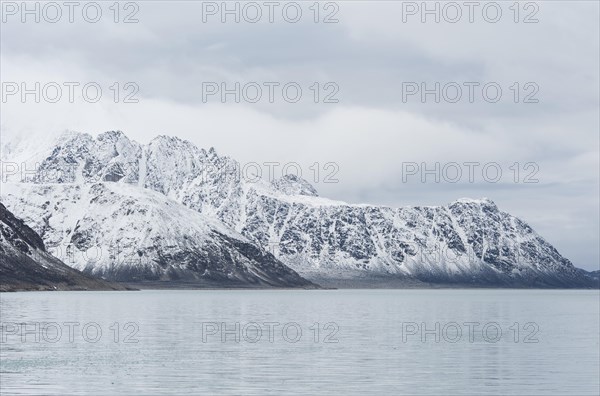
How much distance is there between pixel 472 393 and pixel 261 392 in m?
15.2

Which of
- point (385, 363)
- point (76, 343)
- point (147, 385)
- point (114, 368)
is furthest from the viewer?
point (76, 343)

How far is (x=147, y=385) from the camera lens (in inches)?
2980

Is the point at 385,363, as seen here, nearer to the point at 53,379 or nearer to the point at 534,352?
the point at 534,352

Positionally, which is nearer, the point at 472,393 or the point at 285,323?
the point at 472,393

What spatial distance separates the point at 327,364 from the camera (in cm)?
9069

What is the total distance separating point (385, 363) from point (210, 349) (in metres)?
21.4

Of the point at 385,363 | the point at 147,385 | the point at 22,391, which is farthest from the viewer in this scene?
the point at 385,363

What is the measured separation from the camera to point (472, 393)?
73.4 m

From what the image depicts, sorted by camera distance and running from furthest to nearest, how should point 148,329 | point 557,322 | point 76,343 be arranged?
point 557,322 → point 148,329 → point 76,343

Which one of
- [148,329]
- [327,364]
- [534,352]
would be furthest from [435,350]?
[148,329]

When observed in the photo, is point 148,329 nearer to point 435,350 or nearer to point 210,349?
point 210,349

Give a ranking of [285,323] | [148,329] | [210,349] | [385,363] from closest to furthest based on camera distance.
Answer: [385,363] < [210,349] < [148,329] < [285,323]

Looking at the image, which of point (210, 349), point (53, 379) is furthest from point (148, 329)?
point (53, 379)

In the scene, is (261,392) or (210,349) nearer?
(261,392)
